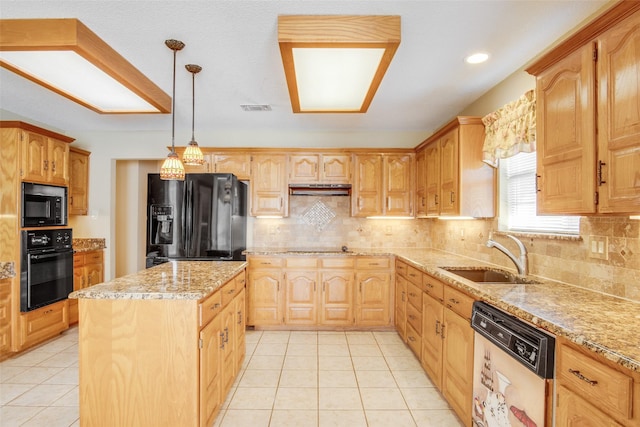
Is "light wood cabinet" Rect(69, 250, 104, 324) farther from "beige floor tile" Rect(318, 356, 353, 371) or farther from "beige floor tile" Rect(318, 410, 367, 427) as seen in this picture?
"beige floor tile" Rect(318, 410, 367, 427)

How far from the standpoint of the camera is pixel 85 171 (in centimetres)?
406

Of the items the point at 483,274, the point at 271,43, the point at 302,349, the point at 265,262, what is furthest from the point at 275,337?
the point at 271,43

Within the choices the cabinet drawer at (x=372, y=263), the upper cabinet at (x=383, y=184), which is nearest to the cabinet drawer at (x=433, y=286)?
the cabinet drawer at (x=372, y=263)

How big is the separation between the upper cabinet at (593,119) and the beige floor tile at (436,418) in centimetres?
147

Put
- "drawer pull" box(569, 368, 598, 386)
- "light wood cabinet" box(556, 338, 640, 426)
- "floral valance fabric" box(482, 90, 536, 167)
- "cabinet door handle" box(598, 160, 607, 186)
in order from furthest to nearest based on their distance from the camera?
"floral valance fabric" box(482, 90, 536, 167)
"cabinet door handle" box(598, 160, 607, 186)
"drawer pull" box(569, 368, 598, 386)
"light wood cabinet" box(556, 338, 640, 426)

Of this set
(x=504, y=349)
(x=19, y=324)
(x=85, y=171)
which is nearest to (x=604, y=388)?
(x=504, y=349)

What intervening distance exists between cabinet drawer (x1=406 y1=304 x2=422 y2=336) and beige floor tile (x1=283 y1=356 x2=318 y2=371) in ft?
3.21

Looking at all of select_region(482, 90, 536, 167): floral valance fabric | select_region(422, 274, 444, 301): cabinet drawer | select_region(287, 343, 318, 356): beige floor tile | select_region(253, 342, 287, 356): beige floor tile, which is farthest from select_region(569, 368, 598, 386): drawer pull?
select_region(253, 342, 287, 356): beige floor tile

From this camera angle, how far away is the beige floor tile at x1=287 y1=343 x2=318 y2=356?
9.76 feet

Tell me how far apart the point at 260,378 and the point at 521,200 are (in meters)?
2.59

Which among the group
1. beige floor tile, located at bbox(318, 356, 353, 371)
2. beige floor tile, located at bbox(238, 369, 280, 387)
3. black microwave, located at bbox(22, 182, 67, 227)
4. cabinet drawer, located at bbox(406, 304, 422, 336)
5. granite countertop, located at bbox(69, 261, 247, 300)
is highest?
black microwave, located at bbox(22, 182, 67, 227)

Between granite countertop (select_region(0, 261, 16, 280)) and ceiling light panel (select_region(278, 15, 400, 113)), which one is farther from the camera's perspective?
granite countertop (select_region(0, 261, 16, 280))

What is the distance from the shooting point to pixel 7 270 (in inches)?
111

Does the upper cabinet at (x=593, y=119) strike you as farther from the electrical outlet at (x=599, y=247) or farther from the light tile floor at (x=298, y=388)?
the light tile floor at (x=298, y=388)
